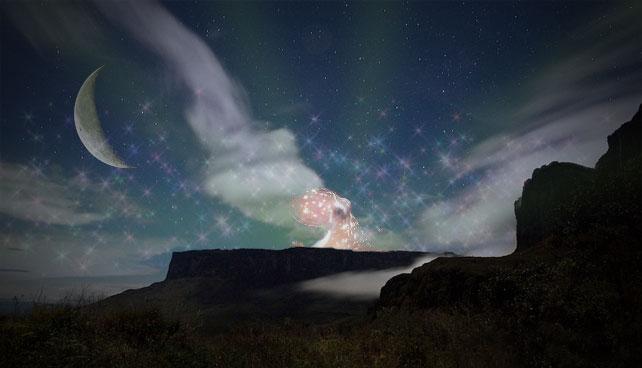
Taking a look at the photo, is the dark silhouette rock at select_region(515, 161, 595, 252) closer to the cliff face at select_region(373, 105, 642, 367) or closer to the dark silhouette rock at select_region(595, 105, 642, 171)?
the dark silhouette rock at select_region(595, 105, 642, 171)

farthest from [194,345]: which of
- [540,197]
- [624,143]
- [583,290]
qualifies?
[540,197]

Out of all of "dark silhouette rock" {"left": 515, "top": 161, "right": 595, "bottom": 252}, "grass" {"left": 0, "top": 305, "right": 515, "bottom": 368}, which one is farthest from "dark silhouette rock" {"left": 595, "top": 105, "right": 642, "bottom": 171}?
"grass" {"left": 0, "top": 305, "right": 515, "bottom": 368}

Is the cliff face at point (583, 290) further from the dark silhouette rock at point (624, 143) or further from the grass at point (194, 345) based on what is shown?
the dark silhouette rock at point (624, 143)

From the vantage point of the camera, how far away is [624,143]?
2635 inches

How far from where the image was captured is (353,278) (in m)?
198

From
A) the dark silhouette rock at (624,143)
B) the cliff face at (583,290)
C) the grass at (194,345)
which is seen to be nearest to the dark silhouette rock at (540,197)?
the dark silhouette rock at (624,143)

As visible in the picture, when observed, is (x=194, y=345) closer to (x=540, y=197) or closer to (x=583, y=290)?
(x=583, y=290)

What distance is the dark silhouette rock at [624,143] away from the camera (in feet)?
203

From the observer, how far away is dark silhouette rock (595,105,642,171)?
6194 centimetres

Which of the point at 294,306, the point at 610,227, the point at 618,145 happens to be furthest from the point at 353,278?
the point at 610,227

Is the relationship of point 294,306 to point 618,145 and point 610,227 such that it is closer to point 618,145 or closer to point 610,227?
point 618,145

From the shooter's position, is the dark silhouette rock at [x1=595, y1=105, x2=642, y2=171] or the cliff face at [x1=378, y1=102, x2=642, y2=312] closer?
the cliff face at [x1=378, y1=102, x2=642, y2=312]

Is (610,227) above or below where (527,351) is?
above

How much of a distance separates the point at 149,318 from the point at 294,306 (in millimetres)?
142840
